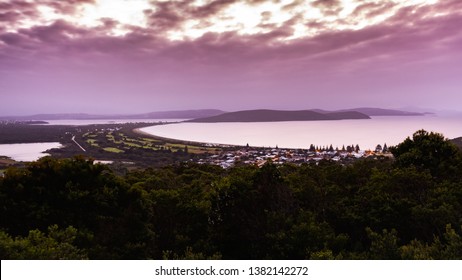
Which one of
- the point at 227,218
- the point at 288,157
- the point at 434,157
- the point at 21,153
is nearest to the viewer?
the point at 227,218

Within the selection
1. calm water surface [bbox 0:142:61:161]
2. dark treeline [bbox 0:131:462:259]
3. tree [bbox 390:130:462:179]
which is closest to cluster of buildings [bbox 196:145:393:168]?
tree [bbox 390:130:462:179]

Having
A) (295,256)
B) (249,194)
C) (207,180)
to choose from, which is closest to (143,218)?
(249,194)

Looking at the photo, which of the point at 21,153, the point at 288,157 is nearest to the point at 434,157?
the point at 288,157

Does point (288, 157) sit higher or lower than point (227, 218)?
lower

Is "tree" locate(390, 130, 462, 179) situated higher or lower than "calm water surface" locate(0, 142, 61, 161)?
higher

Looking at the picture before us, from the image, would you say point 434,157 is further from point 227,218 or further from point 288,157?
point 288,157

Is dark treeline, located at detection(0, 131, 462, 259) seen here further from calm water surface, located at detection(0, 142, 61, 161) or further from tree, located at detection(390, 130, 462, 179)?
calm water surface, located at detection(0, 142, 61, 161)

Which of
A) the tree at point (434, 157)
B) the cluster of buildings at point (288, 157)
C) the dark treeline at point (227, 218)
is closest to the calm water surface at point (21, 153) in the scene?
the cluster of buildings at point (288, 157)

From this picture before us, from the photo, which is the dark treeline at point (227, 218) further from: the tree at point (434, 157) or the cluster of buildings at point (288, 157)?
the cluster of buildings at point (288, 157)
